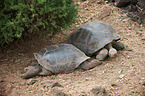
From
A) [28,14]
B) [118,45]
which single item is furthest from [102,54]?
[28,14]

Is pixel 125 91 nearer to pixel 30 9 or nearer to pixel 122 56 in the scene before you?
pixel 122 56

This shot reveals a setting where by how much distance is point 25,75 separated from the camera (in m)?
3.61

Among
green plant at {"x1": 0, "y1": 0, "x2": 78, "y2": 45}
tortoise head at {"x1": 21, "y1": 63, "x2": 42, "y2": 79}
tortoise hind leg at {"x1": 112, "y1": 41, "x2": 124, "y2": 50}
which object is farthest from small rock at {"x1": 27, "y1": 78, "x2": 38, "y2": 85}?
tortoise hind leg at {"x1": 112, "y1": 41, "x2": 124, "y2": 50}

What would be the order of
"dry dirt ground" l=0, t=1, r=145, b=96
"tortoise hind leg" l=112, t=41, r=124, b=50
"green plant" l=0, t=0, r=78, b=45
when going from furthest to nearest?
"tortoise hind leg" l=112, t=41, r=124, b=50 → "green plant" l=0, t=0, r=78, b=45 → "dry dirt ground" l=0, t=1, r=145, b=96

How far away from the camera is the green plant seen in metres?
3.58

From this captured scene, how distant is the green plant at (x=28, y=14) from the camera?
3582 millimetres

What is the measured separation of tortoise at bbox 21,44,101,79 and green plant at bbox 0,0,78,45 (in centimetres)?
65

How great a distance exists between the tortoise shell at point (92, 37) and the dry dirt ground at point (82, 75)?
1.52 feet

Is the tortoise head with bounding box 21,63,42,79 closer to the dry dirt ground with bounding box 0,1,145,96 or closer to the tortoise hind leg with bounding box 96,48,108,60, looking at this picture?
the dry dirt ground with bounding box 0,1,145,96

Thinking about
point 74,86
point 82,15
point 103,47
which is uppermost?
point 82,15

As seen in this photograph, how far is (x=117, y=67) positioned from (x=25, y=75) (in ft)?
7.01

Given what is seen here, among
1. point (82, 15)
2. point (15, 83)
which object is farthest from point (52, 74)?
point (82, 15)

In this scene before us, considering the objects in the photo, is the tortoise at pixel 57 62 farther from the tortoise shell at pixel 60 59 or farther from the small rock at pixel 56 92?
the small rock at pixel 56 92

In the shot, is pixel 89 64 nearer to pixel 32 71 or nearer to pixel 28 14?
pixel 32 71
